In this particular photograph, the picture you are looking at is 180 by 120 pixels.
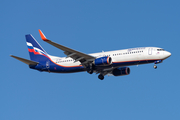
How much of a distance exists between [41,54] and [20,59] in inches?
241

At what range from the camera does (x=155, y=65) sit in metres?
44.8

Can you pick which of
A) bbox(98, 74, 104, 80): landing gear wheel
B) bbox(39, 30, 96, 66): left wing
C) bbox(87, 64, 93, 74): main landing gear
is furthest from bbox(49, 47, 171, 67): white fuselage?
bbox(98, 74, 104, 80): landing gear wheel

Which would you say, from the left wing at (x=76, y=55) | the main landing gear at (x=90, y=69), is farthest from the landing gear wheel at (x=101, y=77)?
the left wing at (x=76, y=55)

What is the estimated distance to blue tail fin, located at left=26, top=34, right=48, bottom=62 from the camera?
175 ft

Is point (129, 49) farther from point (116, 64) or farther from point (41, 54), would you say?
point (41, 54)

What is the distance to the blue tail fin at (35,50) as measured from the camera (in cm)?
5347

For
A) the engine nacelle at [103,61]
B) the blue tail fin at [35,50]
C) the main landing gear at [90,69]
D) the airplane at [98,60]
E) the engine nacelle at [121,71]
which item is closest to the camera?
the airplane at [98,60]

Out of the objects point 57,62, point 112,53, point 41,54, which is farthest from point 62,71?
point 112,53

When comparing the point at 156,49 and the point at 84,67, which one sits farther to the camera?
the point at 84,67

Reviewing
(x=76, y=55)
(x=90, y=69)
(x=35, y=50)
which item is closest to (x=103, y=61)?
(x=90, y=69)

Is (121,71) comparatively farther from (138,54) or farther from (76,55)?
(76,55)

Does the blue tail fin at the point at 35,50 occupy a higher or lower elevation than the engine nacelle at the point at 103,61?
higher

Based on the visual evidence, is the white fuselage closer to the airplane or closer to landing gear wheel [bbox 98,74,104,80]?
the airplane

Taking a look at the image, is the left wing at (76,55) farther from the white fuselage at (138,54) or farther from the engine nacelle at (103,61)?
the white fuselage at (138,54)
